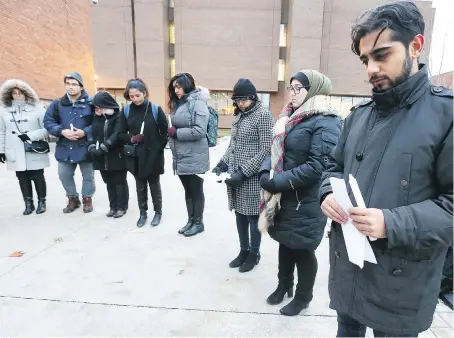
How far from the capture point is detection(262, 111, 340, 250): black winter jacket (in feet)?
6.60

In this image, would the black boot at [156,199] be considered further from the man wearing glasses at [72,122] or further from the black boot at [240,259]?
the black boot at [240,259]

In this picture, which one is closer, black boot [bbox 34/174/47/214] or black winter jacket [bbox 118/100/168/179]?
black winter jacket [bbox 118/100/168/179]

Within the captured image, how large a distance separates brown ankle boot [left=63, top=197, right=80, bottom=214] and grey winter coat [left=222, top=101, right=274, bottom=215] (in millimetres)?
2978

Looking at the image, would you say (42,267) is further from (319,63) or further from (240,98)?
(319,63)

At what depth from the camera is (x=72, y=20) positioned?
51.6 ft

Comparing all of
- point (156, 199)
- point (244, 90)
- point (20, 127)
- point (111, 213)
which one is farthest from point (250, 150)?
point (20, 127)

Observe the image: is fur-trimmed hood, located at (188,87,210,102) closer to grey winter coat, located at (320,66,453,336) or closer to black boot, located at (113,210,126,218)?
black boot, located at (113,210,126,218)

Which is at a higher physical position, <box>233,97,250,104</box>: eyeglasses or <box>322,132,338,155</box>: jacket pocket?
<box>233,97,250,104</box>: eyeglasses

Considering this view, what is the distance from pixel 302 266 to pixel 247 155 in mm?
1050

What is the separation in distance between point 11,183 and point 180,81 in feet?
16.4

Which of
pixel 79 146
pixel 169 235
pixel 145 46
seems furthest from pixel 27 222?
Answer: pixel 145 46

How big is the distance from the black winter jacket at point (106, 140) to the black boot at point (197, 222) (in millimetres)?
1259

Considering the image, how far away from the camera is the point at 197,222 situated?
3.88 metres

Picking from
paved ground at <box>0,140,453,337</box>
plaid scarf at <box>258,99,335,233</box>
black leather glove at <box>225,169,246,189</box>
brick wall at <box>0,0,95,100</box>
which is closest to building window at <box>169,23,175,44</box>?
brick wall at <box>0,0,95,100</box>
